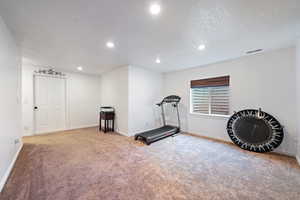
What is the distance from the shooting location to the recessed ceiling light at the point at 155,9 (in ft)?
4.81

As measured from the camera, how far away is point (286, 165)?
2.24m

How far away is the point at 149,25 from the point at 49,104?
15.9ft

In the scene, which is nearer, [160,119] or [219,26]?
[219,26]

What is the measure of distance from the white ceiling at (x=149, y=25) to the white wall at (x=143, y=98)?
1403 mm

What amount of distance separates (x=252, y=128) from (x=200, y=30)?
2.64m

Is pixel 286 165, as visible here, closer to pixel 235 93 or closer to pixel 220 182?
pixel 220 182

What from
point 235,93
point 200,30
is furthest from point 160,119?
point 200,30

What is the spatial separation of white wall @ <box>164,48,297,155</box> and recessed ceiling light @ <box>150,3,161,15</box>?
2.91m

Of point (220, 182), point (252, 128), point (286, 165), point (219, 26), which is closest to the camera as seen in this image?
point (220, 182)

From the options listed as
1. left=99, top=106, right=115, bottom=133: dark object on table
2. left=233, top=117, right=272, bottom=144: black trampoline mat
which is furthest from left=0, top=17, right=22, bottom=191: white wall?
left=233, top=117, right=272, bottom=144: black trampoline mat

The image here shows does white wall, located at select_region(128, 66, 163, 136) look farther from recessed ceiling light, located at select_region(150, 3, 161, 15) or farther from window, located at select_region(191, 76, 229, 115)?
recessed ceiling light, located at select_region(150, 3, 161, 15)

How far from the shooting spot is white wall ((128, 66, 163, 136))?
13.4 feet

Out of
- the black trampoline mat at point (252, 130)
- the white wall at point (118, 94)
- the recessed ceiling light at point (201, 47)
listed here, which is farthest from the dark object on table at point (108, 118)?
the black trampoline mat at point (252, 130)

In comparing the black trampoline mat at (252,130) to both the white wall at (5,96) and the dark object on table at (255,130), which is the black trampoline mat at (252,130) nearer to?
the dark object on table at (255,130)
